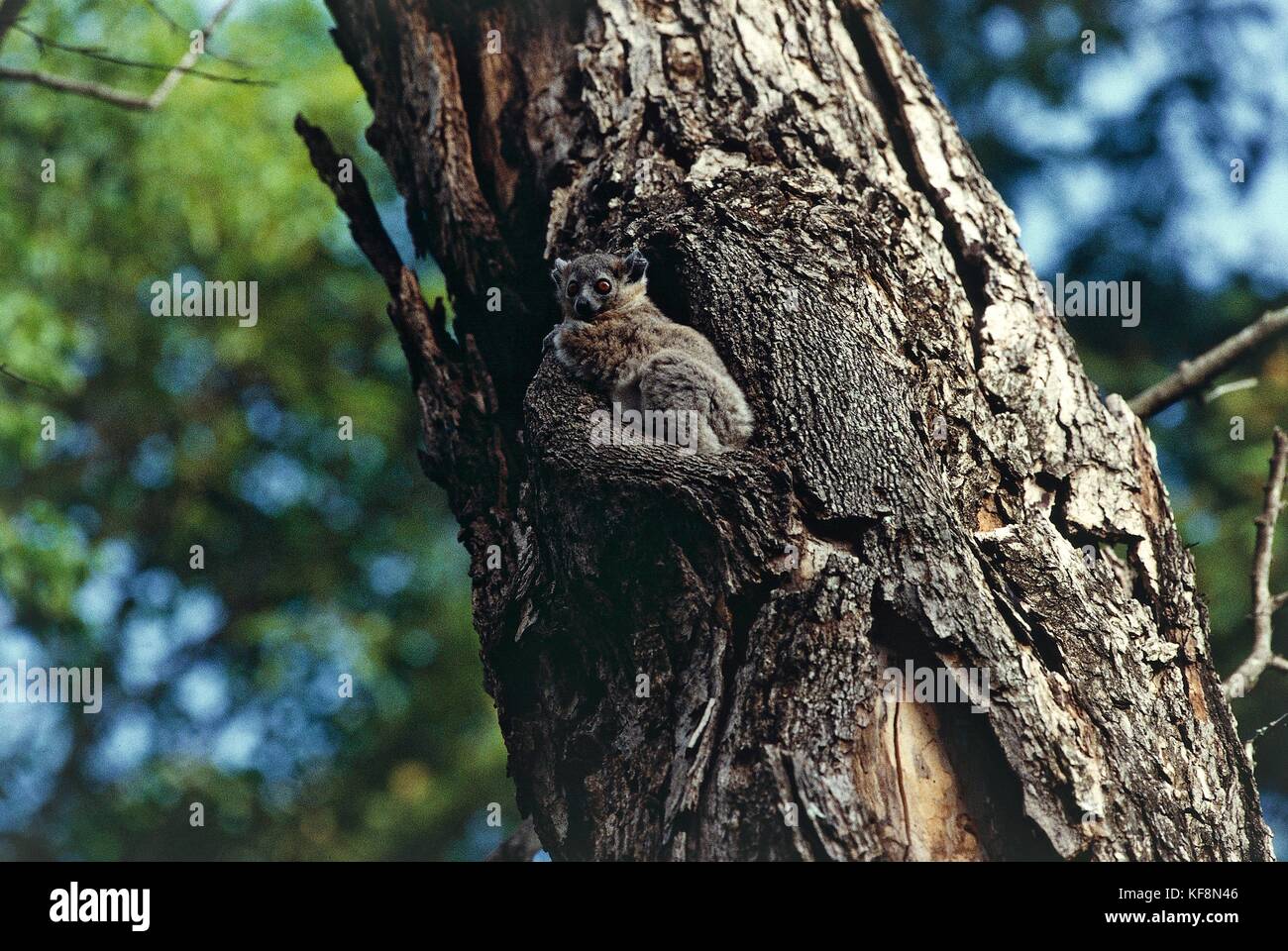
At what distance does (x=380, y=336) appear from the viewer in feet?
34.1

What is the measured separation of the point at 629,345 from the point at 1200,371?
85.0 inches

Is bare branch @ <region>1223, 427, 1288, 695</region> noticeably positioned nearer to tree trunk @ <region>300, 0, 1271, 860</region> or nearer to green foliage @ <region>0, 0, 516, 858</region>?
tree trunk @ <region>300, 0, 1271, 860</region>

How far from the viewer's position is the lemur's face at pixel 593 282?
3535 mm

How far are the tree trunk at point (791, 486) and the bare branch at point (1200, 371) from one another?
853 mm

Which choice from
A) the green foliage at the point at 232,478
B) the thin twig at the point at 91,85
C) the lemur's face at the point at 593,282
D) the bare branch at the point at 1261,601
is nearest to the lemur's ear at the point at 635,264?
the lemur's face at the point at 593,282

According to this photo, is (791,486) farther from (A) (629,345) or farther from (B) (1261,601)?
(B) (1261,601)

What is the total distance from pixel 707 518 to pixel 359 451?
7708mm

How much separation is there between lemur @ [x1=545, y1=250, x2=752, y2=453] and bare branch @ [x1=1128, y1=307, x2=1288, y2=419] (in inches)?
72.5

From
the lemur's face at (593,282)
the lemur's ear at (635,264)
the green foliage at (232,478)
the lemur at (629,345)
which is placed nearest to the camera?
the lemur at (629,345)

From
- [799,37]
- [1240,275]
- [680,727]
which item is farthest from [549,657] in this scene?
[1240,275]

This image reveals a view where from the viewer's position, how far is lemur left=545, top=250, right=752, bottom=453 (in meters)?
3.30

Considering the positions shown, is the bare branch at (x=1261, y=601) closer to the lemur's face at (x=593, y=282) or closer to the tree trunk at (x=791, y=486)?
the tree trunk at (x=791, y=486)

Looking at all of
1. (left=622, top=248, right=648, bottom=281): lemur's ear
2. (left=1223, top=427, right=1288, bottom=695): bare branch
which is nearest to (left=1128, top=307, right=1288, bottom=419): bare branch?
(left=1223, top=427, right=1288, bottom=695): bare branch
